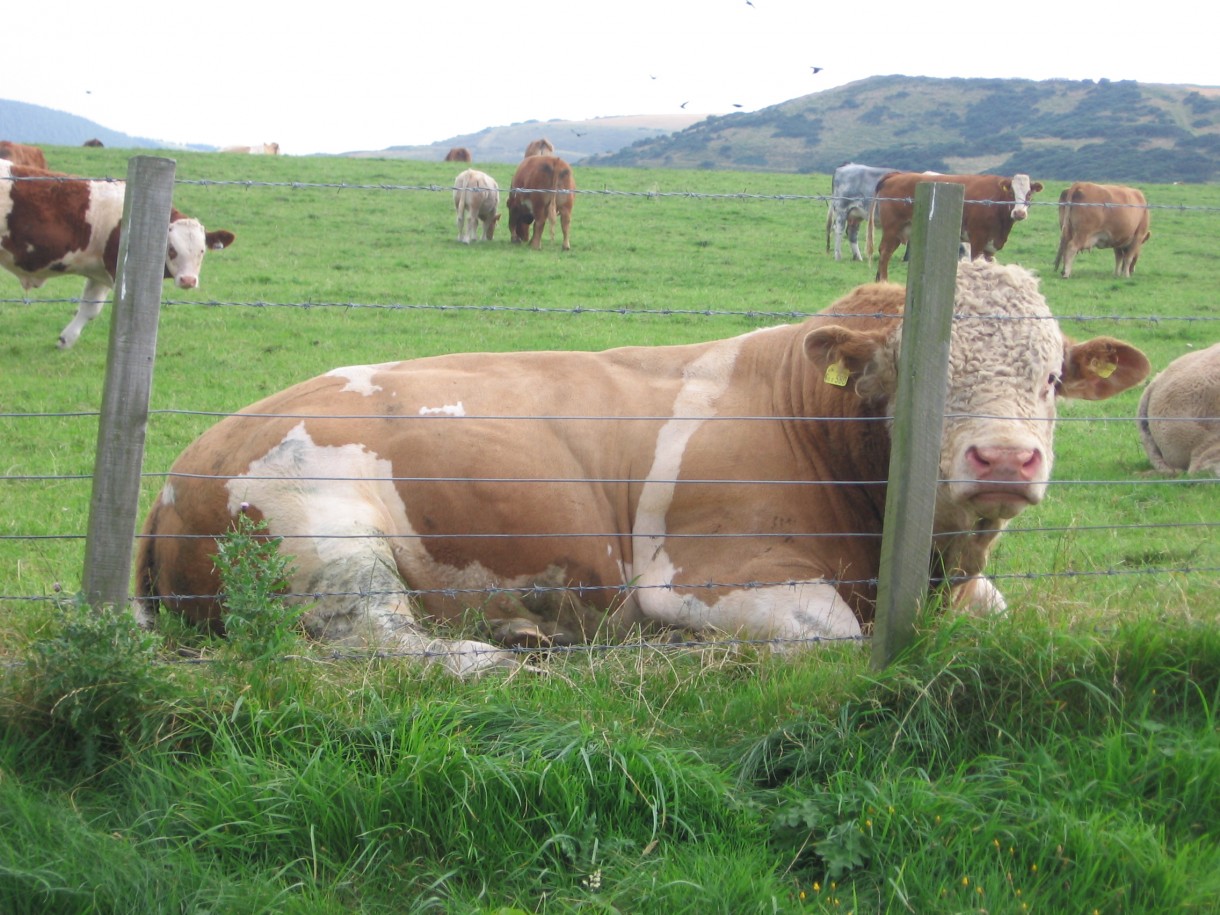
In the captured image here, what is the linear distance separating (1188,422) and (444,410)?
23.5 feet

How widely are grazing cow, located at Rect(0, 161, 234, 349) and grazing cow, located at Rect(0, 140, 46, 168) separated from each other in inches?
467

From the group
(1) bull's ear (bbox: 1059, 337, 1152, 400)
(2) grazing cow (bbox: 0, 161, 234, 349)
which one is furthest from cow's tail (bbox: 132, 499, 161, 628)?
(2) grazing cow (bbox: 0, 161, 234, 349)

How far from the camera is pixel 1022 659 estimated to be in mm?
3881

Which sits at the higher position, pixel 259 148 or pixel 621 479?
pixel 259 148

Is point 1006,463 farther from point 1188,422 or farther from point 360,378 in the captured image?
point 1188,422

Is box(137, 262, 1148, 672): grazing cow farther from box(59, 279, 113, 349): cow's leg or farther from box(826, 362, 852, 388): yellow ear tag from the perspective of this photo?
box(59, 279, 113, 349): cow's leg

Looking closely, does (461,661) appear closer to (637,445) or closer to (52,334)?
(637,445)

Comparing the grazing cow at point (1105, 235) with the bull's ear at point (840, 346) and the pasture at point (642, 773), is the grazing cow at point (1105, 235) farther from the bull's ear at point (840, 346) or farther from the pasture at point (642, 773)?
the pasture at point (642, 773)

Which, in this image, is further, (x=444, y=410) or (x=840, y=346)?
(x=444, y=410)

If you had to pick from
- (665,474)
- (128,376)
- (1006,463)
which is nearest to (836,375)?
(1006,463)

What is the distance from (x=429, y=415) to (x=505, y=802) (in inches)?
95.0

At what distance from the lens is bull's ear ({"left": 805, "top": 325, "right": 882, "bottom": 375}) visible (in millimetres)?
4957

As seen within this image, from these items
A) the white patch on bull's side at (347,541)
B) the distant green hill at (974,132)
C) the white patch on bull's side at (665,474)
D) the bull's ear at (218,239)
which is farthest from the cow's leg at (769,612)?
the distant green hill at (974,132)

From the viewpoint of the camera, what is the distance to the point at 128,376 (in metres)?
3.71
